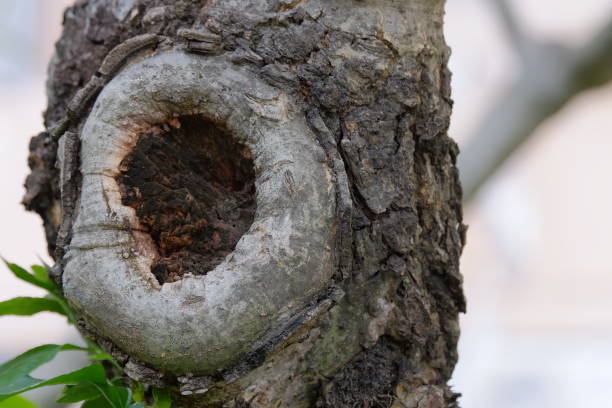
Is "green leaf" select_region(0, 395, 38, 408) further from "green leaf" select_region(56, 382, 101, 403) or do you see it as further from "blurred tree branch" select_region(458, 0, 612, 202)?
"blurred tree branch" select_region(458, 0, 612, 202)

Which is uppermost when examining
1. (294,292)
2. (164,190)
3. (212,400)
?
(164,190)

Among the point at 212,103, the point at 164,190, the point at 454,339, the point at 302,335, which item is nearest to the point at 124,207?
the point at 164,190

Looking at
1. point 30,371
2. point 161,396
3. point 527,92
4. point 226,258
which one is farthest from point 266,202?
point 527,92

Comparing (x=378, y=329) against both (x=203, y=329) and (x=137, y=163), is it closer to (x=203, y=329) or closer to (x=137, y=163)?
(x=203, y=329)

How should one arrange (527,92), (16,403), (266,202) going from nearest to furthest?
1. (266,202)
2. (16,403)
3. (527,92)

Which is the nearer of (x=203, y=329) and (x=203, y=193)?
(x=203, y=329)

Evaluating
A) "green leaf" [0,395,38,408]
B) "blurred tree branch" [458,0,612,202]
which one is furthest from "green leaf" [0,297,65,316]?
"blurred tree branch" [458,0,612,202]

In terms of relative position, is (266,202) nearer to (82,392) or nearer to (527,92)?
(82,392)
